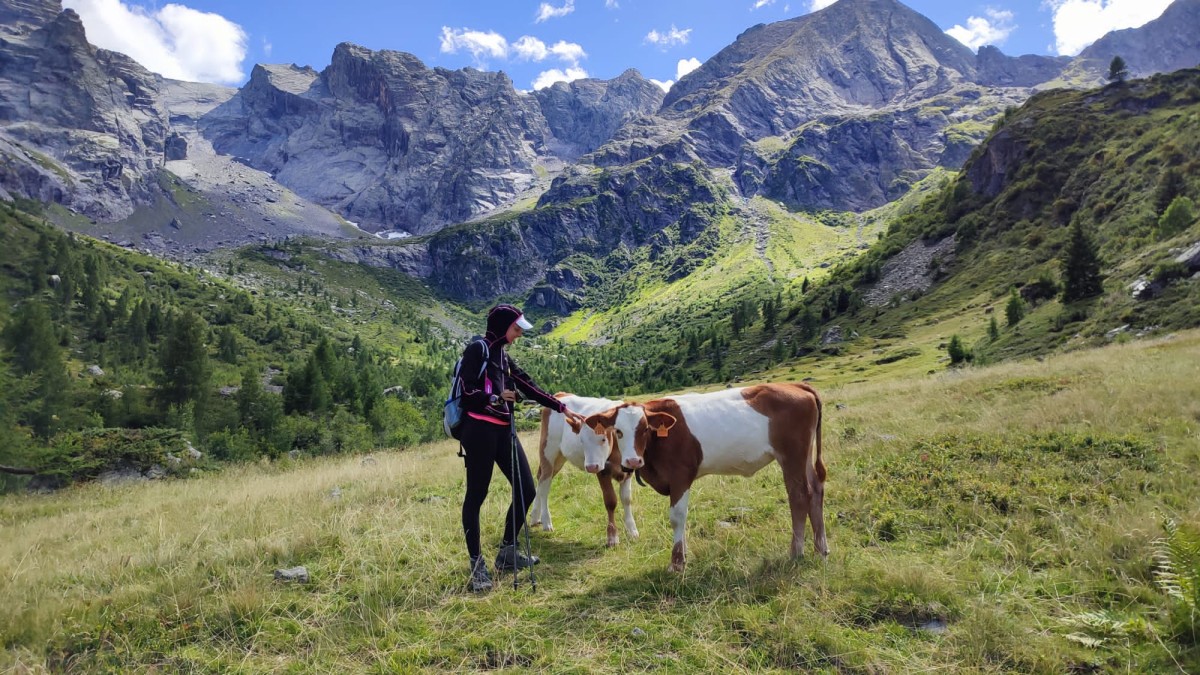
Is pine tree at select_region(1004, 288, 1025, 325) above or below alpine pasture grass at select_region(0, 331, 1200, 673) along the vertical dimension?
below

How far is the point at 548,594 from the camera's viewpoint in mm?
7250

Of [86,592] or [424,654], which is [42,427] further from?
[424,654]

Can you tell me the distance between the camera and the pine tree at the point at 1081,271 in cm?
5559

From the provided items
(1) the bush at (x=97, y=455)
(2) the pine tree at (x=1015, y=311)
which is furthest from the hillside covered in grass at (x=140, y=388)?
(2) the pine tree at (x=1015, y=311)

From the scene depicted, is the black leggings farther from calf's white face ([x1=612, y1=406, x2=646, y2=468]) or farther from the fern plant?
the fern plant

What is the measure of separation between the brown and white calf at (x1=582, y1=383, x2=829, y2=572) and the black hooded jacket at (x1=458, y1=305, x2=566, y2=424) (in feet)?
4.01

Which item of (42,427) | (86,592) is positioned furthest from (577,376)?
(86,592)

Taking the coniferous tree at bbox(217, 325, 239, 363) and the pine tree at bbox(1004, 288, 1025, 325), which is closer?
the pine tree at bbox(1004, 288, 1025, 325)

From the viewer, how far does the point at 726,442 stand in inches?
319

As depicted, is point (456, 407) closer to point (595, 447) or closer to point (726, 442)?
point (595, 447)

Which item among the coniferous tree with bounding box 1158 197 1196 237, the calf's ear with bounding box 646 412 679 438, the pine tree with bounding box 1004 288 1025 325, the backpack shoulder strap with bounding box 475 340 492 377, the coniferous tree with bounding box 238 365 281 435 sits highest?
the coniferous tree with bounding box 1158 197 1196 237

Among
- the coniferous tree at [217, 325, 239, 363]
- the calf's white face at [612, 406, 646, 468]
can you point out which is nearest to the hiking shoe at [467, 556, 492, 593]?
the calf's white face at [612, 406, 646, 468]

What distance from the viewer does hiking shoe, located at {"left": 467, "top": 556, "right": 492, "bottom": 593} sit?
734cm

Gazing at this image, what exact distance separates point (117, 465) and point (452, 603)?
33588mm
